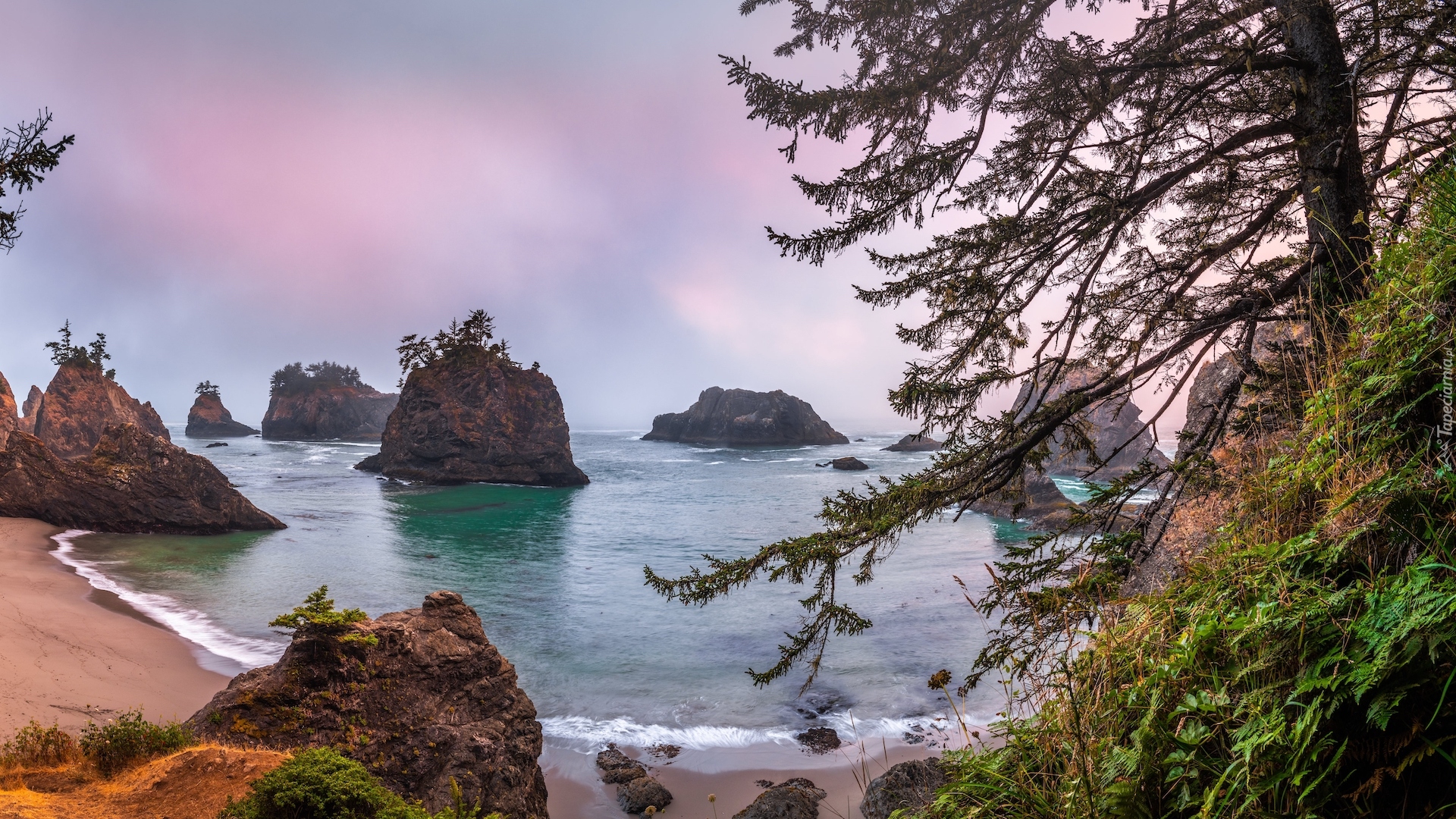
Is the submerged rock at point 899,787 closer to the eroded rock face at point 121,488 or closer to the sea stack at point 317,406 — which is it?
the eroded rock face at point 121,488

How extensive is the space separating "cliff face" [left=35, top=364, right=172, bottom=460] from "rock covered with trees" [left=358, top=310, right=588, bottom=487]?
25070 millimetres

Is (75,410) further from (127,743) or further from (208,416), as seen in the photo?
(127,743)

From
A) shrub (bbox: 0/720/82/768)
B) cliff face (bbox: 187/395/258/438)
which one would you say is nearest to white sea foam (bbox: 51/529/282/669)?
shrub (bbox: 0/720/82/768)

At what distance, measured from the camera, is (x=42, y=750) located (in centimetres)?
472

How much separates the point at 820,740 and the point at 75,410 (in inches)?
2904

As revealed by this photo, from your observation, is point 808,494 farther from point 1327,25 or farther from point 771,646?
point 1327,25

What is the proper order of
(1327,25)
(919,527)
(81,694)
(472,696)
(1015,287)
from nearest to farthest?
1. (1327,25)
2. (1015,287)
3. (472,696)
4. (81,694)
5. (919,527)

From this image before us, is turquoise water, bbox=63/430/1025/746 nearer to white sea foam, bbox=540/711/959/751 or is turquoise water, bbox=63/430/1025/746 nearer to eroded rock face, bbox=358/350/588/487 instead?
white sea foam, bbox=540/711/959/751

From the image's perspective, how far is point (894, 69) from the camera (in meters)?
6.02

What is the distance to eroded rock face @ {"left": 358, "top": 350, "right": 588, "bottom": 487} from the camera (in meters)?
43.3

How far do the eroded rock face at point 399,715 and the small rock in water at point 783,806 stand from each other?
7.29 feet

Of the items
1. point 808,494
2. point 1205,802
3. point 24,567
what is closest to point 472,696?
point 1205,802

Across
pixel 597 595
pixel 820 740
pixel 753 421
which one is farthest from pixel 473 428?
pixel 753 421

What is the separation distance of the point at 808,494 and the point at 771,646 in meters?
27.9
